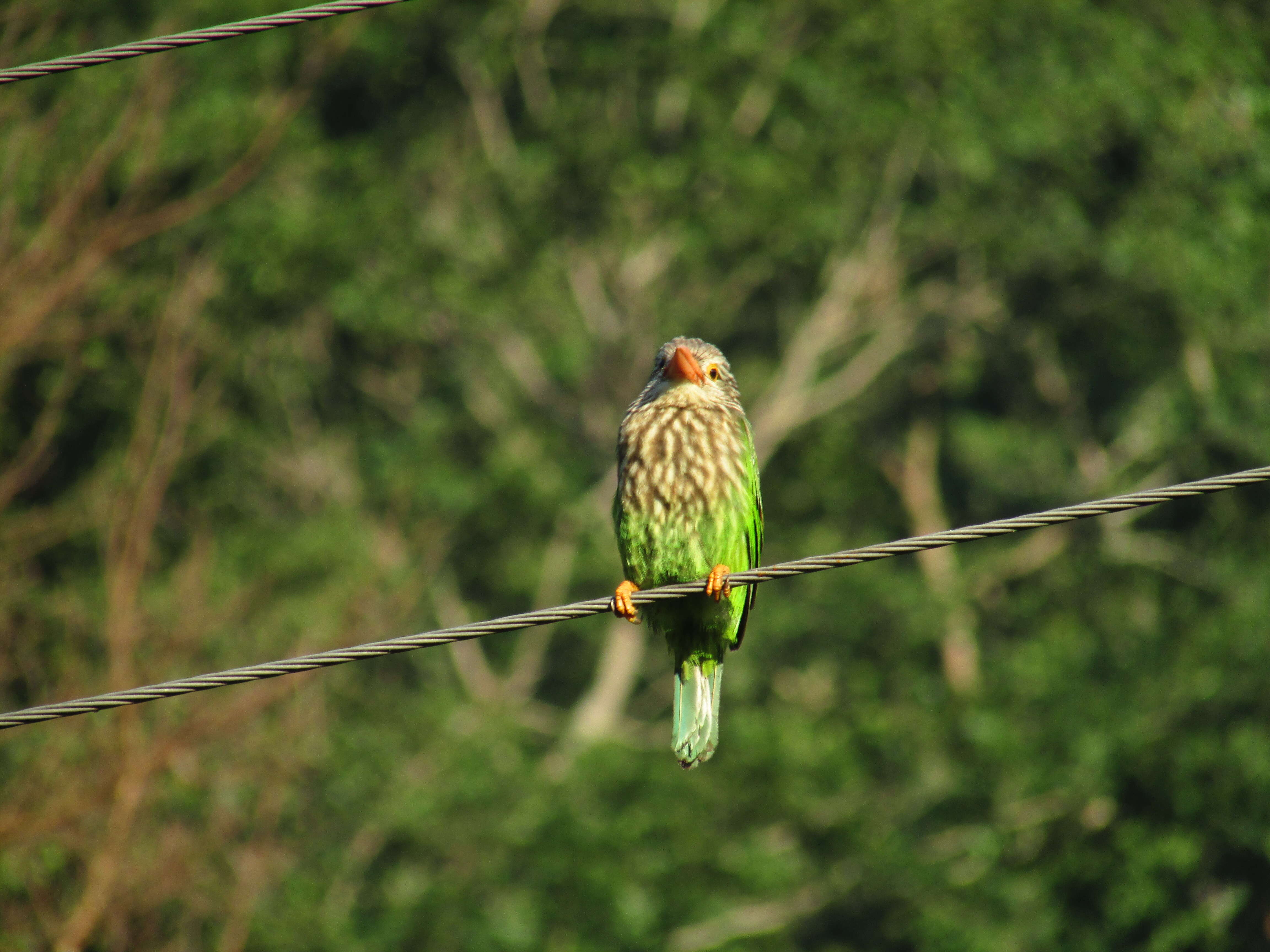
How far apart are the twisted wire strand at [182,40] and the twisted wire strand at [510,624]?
70.6 inches

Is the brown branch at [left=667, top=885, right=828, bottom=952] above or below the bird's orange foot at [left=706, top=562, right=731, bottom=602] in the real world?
below

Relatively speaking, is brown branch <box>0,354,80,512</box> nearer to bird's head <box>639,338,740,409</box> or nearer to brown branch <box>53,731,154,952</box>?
brown branch <box>53,731,154,952</box>

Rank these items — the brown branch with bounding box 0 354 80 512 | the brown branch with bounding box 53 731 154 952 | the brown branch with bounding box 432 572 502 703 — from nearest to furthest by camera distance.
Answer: the brown branch with bounding box 53 731 154 952
the brown branch with bounding box 0 354 80 512
the brown branch with bounding box 432 572 502 703

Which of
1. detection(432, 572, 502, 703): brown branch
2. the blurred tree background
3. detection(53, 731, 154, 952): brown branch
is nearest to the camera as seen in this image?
detection(53, 731, 154, 952): brown branch

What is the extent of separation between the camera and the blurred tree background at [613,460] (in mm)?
12727

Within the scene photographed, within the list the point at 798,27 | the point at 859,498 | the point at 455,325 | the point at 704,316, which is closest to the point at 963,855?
the point at 859,498

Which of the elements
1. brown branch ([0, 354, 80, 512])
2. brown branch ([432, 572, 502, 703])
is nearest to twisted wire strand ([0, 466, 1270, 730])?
brown branch ([0, 354, 80, 512])

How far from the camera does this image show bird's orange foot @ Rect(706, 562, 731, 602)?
18.0 ft

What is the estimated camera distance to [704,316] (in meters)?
21.8

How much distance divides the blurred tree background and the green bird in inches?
206

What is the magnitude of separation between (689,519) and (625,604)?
103 cm

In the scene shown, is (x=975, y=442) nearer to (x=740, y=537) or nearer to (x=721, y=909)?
(x=721, y=909)

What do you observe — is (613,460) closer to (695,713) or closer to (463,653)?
(463,653)

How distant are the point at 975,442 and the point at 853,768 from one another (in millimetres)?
5692
